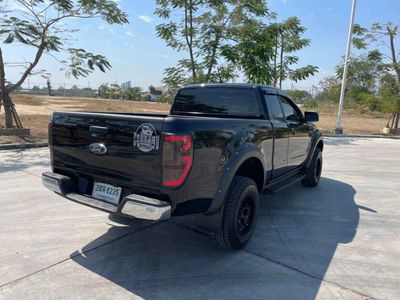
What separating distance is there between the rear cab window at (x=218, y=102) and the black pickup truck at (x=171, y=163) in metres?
0.03

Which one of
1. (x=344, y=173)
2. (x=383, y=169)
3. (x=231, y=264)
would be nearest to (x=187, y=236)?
(x=231, y=264)

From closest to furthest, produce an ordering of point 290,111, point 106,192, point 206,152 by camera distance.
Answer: point 206,152, point 106,192, point 290,111

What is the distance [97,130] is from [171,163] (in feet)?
2.87

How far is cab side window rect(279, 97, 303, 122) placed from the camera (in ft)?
16.9

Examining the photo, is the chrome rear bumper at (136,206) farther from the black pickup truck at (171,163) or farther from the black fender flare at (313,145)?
the black fender flare at (313,145)

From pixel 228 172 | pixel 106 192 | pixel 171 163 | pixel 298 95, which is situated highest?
pixel 298 95

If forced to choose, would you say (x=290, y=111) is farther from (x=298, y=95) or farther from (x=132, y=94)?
(x=132, y=94)

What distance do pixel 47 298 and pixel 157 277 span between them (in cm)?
90

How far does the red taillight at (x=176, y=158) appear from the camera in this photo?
9.37 ft

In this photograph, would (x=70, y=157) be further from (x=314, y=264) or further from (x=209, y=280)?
(x=314, y=264)

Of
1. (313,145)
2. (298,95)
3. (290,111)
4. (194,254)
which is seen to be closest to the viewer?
(194,254)

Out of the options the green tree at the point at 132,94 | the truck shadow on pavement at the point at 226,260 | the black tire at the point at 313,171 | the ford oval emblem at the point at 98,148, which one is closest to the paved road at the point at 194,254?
the truck shadow on pavement at the point at 226,260

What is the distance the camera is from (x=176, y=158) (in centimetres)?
288

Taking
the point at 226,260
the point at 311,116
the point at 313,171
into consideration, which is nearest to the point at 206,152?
the point at 226,260
